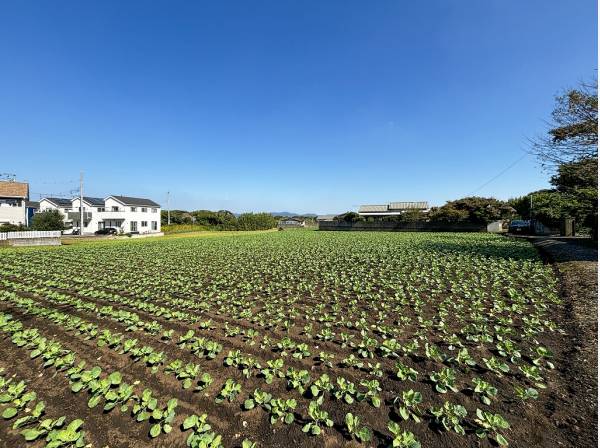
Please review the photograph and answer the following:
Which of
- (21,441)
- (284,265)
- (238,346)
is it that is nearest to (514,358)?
(238,346)

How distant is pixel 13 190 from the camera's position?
3128 cm

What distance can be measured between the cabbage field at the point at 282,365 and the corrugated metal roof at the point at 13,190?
34.2m

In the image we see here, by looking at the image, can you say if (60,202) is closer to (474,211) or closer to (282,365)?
(282,365)

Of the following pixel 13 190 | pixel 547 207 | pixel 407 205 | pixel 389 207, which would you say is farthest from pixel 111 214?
pixel 407 205

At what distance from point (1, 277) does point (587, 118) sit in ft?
73.8

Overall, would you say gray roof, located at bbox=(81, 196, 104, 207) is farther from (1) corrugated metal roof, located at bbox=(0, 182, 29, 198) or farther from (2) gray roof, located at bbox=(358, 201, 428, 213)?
(2) gray roof, located at bbox=(358, 201, 428, 213)

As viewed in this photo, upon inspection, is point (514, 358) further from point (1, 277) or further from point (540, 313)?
point (1, 277)

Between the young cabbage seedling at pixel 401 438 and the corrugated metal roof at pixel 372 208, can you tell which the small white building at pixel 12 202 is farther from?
the corrugated metal roof at pixel 372 208

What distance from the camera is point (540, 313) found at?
5621 mm

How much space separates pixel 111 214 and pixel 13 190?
1220 centimetres

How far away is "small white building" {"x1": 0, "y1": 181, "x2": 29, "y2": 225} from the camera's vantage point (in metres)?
29.9

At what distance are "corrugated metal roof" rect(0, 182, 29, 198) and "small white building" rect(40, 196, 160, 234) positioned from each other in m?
10.4

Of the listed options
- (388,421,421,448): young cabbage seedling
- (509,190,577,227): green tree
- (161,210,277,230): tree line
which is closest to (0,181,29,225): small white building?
(161,210,277,230): tree line

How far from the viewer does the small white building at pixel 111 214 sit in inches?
1678
